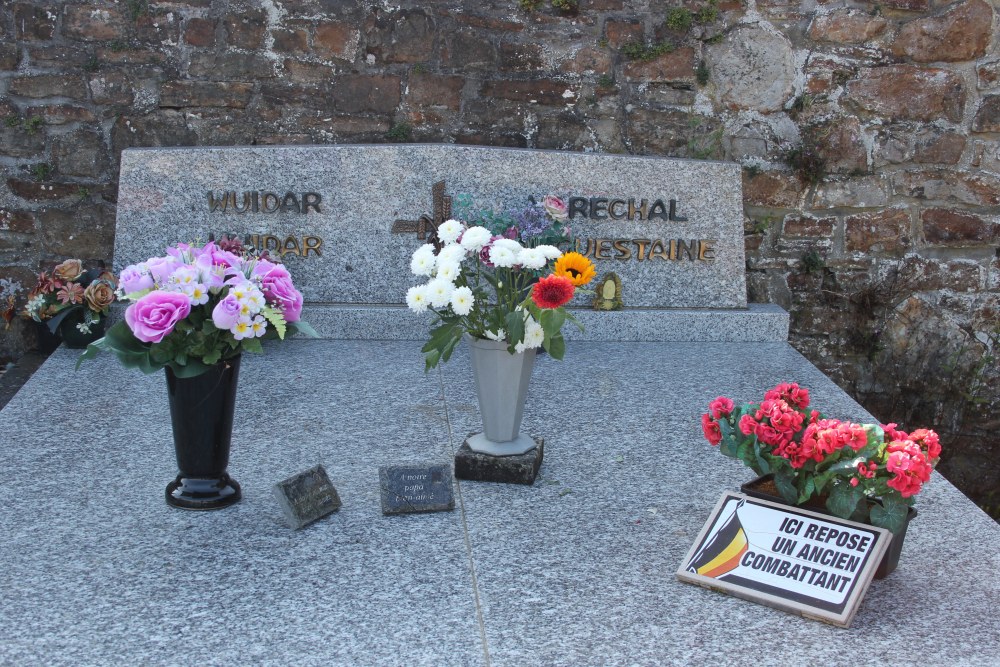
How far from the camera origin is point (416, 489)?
2336 millimetres

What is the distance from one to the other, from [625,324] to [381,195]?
1.19 m

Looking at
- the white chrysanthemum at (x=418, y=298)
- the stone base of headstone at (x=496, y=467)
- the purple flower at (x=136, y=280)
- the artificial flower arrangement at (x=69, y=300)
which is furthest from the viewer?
the artificial flower arrangement at (x=69, y=300)

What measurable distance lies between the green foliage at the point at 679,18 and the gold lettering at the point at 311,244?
1906mm

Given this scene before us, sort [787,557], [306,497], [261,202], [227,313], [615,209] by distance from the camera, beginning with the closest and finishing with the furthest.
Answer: [787,557], [227,313], [306,497], [261,202], [615,209]

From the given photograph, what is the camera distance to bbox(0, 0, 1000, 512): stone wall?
4.20 m

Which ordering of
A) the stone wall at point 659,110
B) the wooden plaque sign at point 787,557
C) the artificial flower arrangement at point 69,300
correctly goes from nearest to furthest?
the wooden plaque sign at point 787,557 → the artificial flower arrangement at point 69,300 → the stone wall at point 659,110

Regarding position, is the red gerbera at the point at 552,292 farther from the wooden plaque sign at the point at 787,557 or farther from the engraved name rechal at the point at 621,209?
the engraved name rechal at the point at 621,209

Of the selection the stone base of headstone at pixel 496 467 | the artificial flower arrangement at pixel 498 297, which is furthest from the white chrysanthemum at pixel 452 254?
the stone base of headstone at pixel 496 467

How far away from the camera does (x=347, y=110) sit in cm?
429

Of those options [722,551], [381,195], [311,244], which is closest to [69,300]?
[311,244]

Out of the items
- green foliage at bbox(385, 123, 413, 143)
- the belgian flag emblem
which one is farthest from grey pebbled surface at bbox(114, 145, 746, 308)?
the belgian flag emblem

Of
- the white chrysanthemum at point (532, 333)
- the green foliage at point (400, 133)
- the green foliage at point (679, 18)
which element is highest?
the green foliage at point (679, 18)

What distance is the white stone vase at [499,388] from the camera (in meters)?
2.40

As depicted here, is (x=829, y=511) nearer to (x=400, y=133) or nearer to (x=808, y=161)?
Answer: (x=808, y=161)
